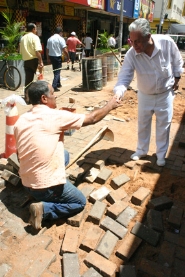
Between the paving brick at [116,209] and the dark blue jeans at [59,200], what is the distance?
320 millimetres

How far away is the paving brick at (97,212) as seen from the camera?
2643 millimetres

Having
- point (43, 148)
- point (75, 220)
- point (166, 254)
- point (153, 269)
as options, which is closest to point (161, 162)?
point (166, 254)

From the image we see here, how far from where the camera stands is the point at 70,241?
2.39 metres

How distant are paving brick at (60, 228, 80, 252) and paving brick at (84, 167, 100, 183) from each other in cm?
87

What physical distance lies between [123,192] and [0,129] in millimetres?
3245

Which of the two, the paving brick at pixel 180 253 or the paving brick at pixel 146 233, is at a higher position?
the paving brick at pixel 146 233

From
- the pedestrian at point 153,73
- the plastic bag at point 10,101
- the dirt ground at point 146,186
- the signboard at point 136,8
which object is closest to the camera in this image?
the dirt ground at point 146,186

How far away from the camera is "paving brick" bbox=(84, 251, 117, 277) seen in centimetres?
209

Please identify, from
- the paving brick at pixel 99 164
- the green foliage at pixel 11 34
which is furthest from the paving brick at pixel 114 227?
the green foliage at pixel 11 34

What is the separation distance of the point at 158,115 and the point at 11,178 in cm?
218

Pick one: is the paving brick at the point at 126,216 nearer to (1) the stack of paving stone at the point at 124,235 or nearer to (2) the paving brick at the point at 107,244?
(1) the stack of paving stone at the point at 124,235

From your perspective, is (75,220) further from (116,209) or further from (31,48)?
(31,48)

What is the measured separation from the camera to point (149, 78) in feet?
10.5

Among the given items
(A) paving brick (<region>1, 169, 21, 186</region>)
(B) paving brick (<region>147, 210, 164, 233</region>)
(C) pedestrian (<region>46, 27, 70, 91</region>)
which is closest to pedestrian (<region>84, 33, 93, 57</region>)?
(C) pedestrian (<region>46, 27, 70, 91</region>)
